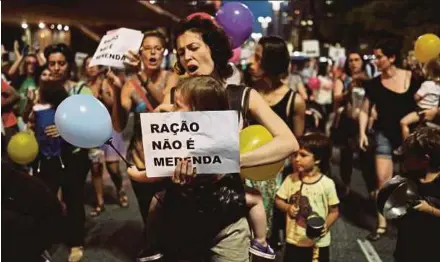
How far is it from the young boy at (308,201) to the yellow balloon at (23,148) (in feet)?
7.35

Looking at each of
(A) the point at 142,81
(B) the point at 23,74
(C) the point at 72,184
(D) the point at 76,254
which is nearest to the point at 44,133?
(C) the point at 72,184

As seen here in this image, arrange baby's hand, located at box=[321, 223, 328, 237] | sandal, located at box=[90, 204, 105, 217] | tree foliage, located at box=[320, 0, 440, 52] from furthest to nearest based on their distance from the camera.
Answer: tree foliage, located at box=[320, 0, 440, 52], sandal, located at box=[90, 204, 105, 217], baby's hand, located at box=[321, 223, 328, 237]

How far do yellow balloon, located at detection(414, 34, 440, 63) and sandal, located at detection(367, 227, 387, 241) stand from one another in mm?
1818

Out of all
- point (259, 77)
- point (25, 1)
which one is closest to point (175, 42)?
point (259, 77)

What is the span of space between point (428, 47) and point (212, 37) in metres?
3.20

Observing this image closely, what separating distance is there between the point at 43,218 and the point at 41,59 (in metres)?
6.47

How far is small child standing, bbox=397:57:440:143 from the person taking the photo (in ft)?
18.0

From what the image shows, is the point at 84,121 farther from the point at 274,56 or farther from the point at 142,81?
the point at 274,56

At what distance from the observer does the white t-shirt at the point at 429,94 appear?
5480mm

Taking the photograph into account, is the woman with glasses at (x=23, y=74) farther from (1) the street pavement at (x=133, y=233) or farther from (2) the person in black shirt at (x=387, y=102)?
(2) the person in black shirt at (x=387, y=102)

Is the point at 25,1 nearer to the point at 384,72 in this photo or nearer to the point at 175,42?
the point at 384,72

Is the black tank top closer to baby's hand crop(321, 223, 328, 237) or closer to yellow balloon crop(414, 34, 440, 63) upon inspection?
baby's hand crop(321, 223, 328, 237)

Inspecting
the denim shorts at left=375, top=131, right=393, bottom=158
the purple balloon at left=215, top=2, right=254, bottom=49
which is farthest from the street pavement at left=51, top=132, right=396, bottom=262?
the purple balloon at left=215, top=2, right=254, bottom=49

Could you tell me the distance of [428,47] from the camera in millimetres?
5328
